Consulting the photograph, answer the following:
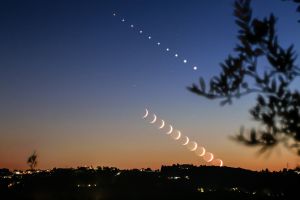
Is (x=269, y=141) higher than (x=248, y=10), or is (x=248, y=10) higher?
(x=248, y=10)

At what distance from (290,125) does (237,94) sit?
1262 millimetres

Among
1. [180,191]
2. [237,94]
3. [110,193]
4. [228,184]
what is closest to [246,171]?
[228,184]

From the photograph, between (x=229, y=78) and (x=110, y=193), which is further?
(x=110, y=193)

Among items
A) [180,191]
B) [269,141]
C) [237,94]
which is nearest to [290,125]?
[269,141]

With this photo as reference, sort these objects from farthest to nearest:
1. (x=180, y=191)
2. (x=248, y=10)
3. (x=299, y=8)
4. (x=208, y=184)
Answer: (x=208, y=184) < (x=180, y=191) < (x=248, y=10) < (x=299, y=8)

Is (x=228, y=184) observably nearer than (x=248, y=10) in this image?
No

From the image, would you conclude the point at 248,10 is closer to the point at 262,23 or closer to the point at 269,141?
the point at 262,23

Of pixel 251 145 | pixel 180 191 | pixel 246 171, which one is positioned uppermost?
pixel 246 171

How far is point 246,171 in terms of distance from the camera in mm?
183125

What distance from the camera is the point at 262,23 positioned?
916 cm

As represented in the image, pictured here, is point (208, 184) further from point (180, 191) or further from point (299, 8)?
point (299, 8)

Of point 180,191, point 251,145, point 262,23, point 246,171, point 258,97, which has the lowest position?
point 251,145

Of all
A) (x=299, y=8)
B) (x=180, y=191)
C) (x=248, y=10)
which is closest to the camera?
(x=299, y=8)

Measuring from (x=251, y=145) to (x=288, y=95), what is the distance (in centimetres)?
125
